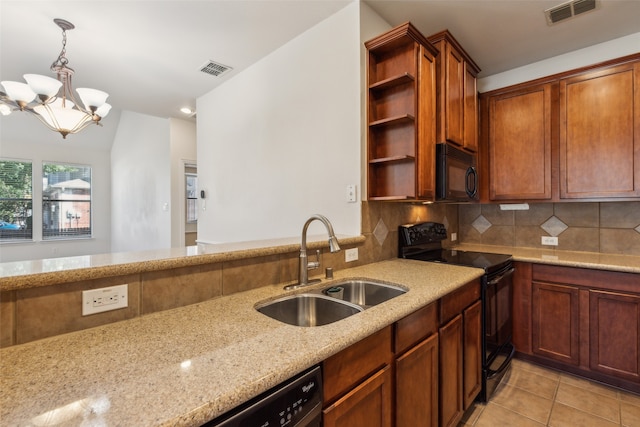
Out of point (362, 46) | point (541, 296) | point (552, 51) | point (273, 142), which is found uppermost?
point (552, 51)

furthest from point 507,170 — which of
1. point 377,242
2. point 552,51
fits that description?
point 377,242

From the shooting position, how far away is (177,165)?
4660 mm

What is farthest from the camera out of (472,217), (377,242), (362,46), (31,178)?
(31,178)

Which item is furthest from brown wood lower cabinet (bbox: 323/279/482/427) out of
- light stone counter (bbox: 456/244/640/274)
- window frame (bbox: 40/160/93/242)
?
window frame (bbox: 40/160/93/242)

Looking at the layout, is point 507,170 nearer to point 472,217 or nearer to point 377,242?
point 472,217

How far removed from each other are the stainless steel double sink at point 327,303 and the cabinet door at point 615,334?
66.1 inches

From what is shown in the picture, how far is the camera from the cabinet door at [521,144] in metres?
2.54

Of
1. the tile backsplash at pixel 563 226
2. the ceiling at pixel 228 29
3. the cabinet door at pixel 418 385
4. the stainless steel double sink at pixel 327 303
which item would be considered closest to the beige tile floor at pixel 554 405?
the cabinet door at pixel 418 385

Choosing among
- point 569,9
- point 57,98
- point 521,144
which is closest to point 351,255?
point 521,144

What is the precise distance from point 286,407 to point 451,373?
1191 millimetres

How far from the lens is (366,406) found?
1068mm

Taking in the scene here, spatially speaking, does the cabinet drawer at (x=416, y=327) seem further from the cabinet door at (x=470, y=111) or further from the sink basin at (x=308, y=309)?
the cabinet door at (x=470, y=111)

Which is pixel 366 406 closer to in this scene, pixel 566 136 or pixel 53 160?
pixel 566 136

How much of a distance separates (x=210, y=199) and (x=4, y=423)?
123 inches
